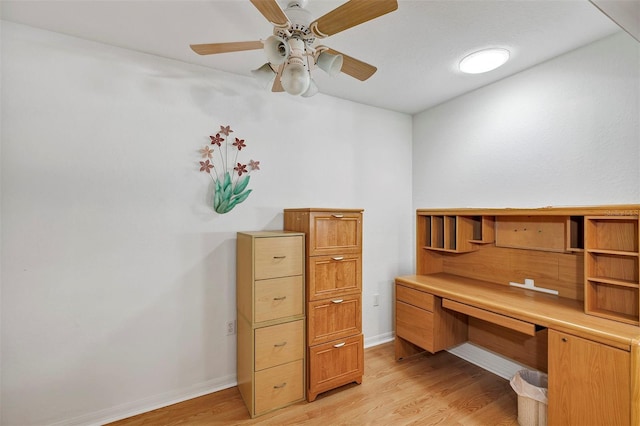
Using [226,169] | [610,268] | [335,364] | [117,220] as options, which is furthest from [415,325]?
[117,220]

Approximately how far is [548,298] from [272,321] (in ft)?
6.73

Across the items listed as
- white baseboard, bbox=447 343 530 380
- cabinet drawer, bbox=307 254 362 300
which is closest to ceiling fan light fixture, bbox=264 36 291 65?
Answer: cabinet drawer, bbox=307 254 362 300

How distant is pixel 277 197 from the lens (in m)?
2.67

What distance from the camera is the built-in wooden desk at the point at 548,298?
60.9 inches

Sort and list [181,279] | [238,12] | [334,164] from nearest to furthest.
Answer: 1. [238,12]
2. [181,279]
3. [334,164]

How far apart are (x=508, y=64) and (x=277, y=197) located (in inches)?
85.8

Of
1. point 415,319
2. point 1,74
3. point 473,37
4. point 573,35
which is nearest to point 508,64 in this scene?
point 573,35

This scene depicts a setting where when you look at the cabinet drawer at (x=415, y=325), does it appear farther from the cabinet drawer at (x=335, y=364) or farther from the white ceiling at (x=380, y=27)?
the white ceiling at (x=380, y=27)

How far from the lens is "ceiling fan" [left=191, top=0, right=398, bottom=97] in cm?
123

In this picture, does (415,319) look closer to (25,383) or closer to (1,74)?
(25,383)

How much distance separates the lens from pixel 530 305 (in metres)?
2.00

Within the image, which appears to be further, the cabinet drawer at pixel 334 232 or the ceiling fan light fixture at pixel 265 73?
the cabinet drawer at pixel 334 232

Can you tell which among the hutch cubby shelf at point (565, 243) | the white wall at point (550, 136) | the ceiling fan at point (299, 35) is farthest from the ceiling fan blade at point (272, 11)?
the white wall at point (550, 136)

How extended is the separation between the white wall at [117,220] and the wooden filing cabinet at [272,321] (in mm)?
381
